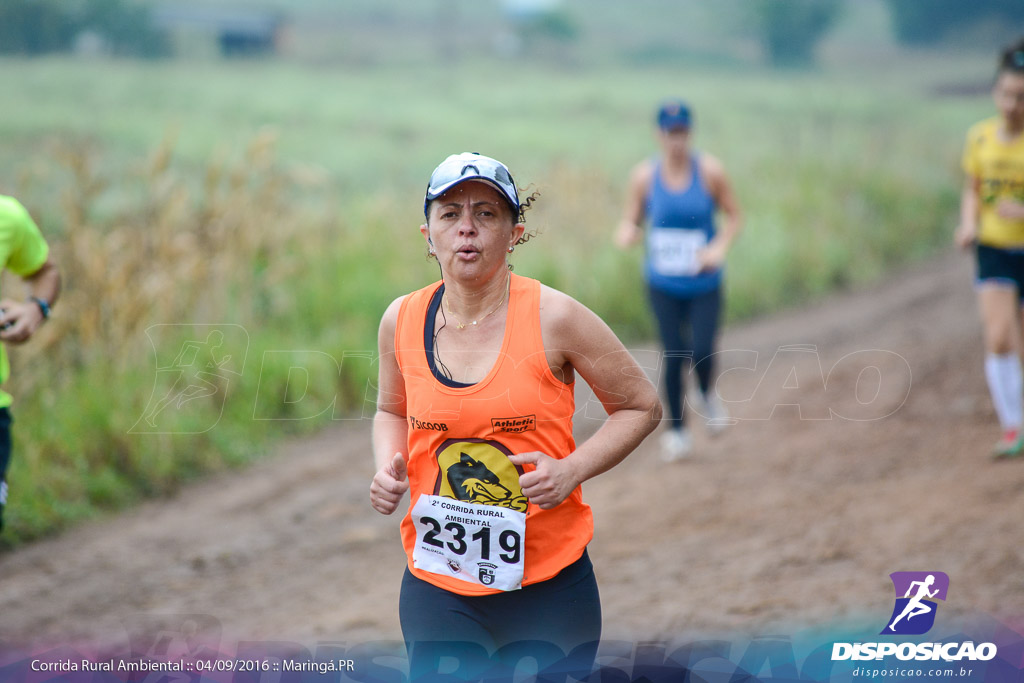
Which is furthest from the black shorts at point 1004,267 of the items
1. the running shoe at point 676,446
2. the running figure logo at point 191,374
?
the running figure logo at point 191,374

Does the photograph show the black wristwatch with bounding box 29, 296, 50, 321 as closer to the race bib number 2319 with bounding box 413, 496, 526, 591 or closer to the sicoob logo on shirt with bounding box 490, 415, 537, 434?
the race bib number 2319 with bounding box 413, 496, 526, 591

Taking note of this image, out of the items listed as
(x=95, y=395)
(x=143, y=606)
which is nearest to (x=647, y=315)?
(x=95, y=395)

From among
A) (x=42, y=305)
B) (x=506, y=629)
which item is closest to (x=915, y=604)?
(x=506, y=629)

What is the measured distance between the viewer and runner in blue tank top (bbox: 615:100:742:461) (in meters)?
5.80

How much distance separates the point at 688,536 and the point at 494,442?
328 cm

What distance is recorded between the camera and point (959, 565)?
13.9 ft

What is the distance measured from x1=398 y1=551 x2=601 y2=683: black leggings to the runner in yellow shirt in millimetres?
3631

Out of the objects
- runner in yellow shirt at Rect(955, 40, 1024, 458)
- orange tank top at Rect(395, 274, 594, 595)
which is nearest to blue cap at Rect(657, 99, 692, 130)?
runner in yellow shirt at Rect(955, 40, 1024, 458)

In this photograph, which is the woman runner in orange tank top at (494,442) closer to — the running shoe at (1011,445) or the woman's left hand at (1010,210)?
the woman's left hand at (1010,210)

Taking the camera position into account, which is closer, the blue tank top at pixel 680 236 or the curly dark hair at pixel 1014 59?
the curly dark hair at pixel 1014 59

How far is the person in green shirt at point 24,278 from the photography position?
3.38 m

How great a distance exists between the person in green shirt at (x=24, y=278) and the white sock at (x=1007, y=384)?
4625 mm

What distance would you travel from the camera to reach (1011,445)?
535 cm

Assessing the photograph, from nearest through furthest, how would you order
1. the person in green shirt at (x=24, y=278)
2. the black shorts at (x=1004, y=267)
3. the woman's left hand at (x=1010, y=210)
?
1. the person in green shirt at (x=24, y=278)
2. the woman's left hand at (x=1010, y=210)
3. the black shorts at (x=1004, y=267)
